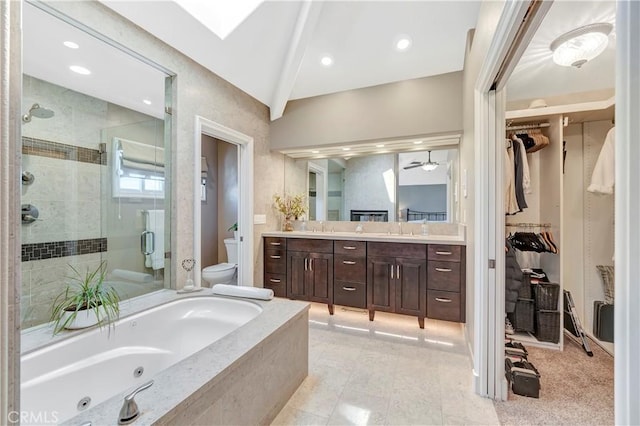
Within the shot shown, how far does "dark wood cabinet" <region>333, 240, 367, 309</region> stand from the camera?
2.97 metres

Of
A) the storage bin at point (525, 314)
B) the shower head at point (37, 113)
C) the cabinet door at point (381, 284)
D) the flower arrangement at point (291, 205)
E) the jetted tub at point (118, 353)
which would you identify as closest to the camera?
the jetted tub at point (118, 353)

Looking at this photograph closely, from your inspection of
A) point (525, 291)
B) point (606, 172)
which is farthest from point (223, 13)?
point (525, 291)

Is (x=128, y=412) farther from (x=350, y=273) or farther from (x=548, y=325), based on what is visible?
(x=548, y=325)

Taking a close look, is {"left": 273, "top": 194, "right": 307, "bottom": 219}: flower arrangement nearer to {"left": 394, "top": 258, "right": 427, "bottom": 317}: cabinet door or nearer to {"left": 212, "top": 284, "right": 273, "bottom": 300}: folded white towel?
{"left": 394, "top": 258, "right": 427, "bottom": 317}: cabinet door

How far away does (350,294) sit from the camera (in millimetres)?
3010

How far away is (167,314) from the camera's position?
6.58 ft

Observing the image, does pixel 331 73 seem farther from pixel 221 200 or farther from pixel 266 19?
pixel 221 200

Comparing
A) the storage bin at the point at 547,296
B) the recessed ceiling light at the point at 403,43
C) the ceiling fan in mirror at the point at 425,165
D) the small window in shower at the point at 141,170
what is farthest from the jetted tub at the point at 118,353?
the recessed ceiling light at the point at 403,43

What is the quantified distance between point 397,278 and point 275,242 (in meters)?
1.50

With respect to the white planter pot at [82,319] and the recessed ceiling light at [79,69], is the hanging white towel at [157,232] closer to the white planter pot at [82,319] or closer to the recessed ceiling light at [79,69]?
the white planter pot at [82,319]

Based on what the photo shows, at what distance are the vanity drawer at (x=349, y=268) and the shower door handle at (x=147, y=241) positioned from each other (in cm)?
180

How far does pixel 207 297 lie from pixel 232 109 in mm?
1943

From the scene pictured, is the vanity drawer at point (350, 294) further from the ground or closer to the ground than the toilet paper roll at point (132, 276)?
closer to the ground

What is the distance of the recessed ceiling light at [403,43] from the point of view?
2.50 meters
